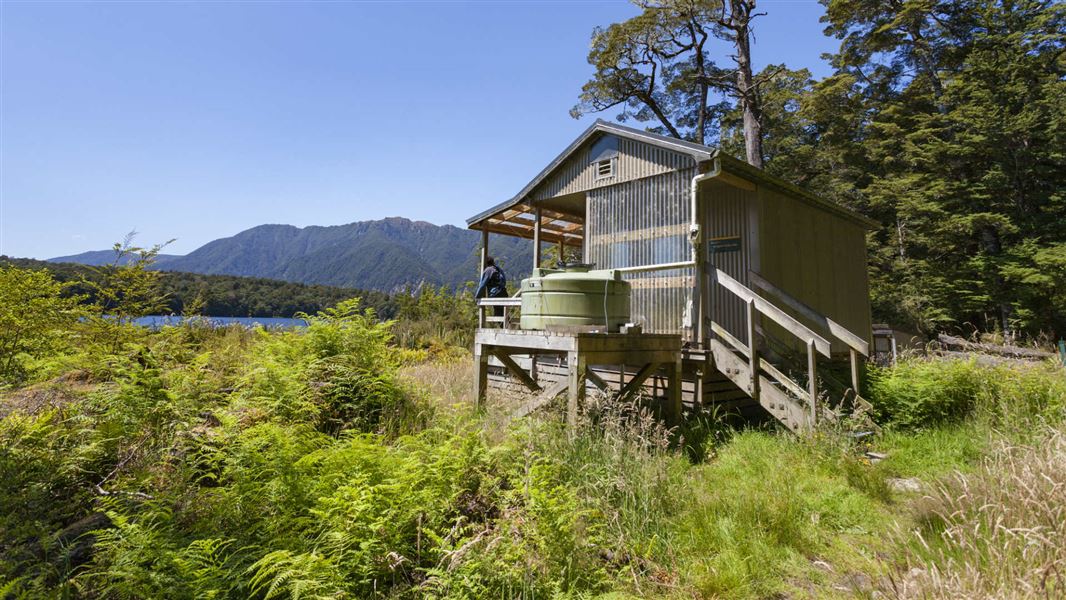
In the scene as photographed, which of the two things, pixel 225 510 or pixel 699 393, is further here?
pixel 699 393

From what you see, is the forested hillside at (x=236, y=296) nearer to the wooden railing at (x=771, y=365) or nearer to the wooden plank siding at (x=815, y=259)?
the wooden railing at (x=771, y=365)

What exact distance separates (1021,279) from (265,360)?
88.6ft

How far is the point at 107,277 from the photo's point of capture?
23.3ft

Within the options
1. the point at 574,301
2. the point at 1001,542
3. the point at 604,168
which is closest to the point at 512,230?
the point at 604,168

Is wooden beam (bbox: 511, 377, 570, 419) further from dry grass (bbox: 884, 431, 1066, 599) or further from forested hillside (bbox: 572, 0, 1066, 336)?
forested hillside (bbox: 572, 0, 1066, 336)

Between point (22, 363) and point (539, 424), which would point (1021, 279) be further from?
point (22, 363)

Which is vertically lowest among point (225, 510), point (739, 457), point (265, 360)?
point (739, 457)

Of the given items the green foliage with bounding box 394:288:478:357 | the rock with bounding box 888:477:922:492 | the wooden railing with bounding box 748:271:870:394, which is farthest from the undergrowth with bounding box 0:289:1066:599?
the green foliage with bounding box 394:288:478:357

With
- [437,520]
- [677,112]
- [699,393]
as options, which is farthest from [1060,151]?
[437,520]

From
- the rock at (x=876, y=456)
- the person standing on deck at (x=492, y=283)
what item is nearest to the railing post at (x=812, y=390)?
the rock at (x=876, y=456)

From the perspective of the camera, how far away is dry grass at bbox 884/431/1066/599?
196 centimetres

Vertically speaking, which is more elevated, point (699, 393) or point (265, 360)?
point (265, 360)

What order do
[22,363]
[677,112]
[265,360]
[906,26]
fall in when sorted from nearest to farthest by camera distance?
1. [22,363]
2. [265,360]
3. [906,26]
4. [677,112]

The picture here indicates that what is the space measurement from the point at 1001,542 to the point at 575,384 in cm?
391
